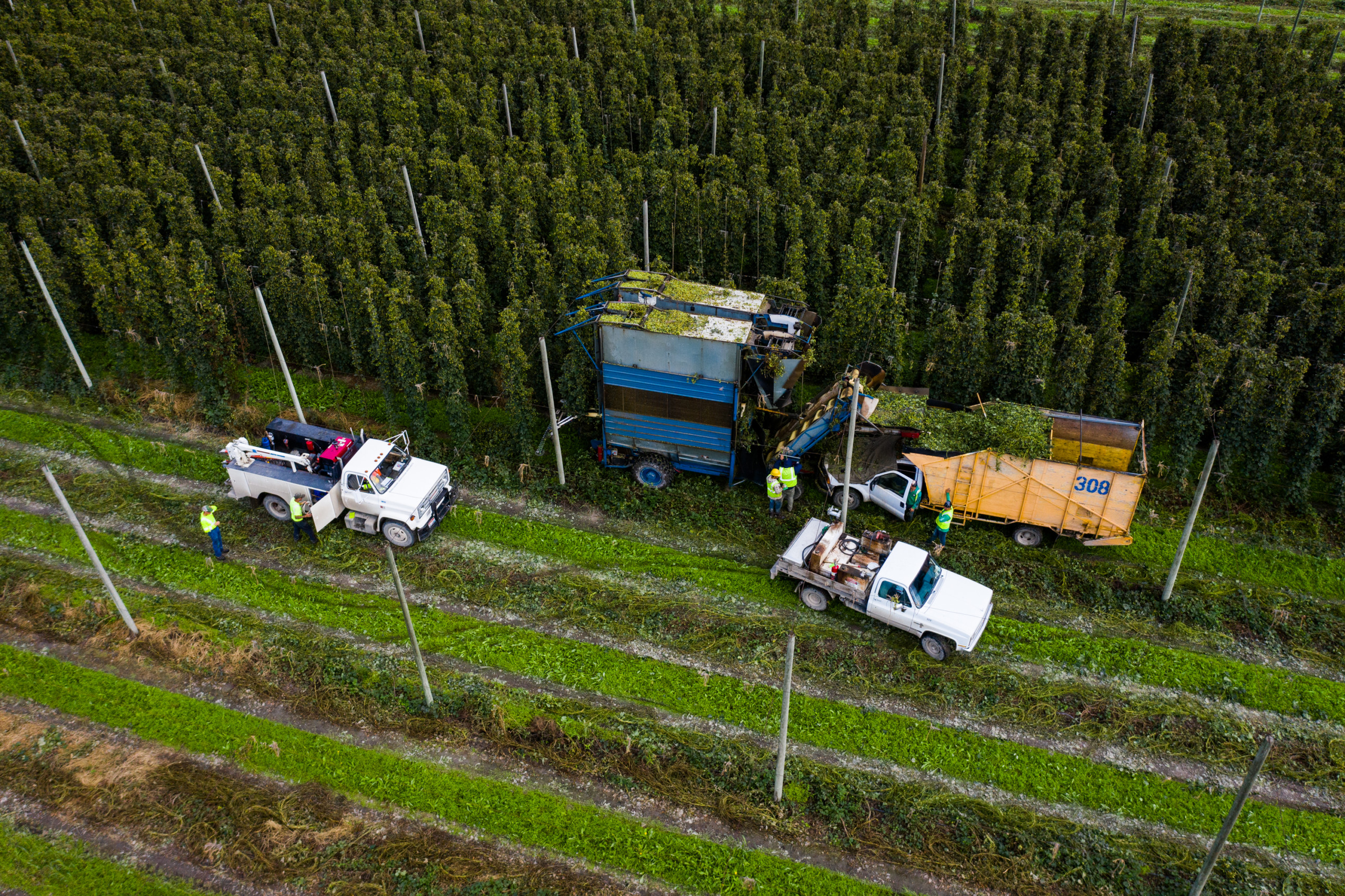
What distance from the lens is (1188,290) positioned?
2680 centimetres

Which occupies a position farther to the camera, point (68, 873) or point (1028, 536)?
point (1028, 536)

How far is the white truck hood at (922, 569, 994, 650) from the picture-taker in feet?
61.0

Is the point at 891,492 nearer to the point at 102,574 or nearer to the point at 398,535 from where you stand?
the point at 398,535

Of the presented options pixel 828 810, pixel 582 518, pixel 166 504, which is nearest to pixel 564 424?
pixel 582 518

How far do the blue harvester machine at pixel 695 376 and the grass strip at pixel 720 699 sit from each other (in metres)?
6.35

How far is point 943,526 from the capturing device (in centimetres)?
2141

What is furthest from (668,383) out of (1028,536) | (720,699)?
(1028,536)

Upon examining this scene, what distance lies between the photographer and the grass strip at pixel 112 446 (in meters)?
24.8

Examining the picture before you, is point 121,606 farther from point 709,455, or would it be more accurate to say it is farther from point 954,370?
point 954,370

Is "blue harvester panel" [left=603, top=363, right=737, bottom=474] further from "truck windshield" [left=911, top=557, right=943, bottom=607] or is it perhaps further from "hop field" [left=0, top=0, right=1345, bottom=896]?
"truck windshield" [left=911, top=557, right=943, bottom=607]

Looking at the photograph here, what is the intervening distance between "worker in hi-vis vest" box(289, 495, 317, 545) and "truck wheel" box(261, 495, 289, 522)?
0.17 m

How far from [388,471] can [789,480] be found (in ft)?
34.5

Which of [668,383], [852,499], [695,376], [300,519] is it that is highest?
[695,376]

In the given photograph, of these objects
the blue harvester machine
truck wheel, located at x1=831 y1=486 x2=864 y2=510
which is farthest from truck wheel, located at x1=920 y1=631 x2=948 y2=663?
the blue harvester machine
